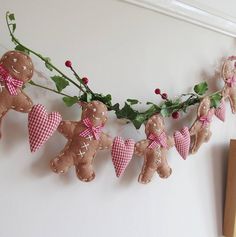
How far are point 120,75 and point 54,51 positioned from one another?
18cm

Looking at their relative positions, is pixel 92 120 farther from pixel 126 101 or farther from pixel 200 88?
pixel 200 88

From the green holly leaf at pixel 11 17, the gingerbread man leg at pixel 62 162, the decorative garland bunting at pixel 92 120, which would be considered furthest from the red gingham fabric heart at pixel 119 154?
the green holly leaf at pixel 11 17

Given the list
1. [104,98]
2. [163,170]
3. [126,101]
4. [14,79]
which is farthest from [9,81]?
[163,170]

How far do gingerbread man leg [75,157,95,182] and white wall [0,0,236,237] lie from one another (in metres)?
0.05

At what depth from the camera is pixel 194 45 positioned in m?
0.98

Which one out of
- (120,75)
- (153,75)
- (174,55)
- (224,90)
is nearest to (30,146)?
(120,75)

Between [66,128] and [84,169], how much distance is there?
9 cm

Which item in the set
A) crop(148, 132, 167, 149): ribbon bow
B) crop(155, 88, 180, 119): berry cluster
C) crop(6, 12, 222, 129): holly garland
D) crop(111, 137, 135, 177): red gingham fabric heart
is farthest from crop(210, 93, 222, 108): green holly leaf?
crop(111, 137, 135, 177): red gingham fabric heart

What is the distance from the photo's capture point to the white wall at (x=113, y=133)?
26.1 inches

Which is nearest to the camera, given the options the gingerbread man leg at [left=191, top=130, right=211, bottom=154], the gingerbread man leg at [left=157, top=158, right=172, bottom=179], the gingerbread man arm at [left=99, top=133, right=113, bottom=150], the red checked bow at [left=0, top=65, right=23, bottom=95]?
the red checked bow at [left=0, top=65, right=23, bottom=95]

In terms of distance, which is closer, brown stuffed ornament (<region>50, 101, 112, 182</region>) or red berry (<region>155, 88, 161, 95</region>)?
brown stuffed ornament (<region>50, 101, 112, 182</region>)

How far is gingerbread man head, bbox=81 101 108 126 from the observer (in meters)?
0.67

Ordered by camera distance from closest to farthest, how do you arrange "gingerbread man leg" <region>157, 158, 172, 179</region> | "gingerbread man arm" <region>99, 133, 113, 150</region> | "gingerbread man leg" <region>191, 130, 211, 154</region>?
"gingerbread man arm" <region>99, 133, 113, 150</region>, "gingerbread man leg" <region>157, 158, 172, 179</region>, "gingerbread man leg" <region>191, 130, 211, 154</region>

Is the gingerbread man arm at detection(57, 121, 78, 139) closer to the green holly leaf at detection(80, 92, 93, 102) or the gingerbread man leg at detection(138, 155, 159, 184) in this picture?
the green holly leaf at detection(80, 92, 93, 102)
